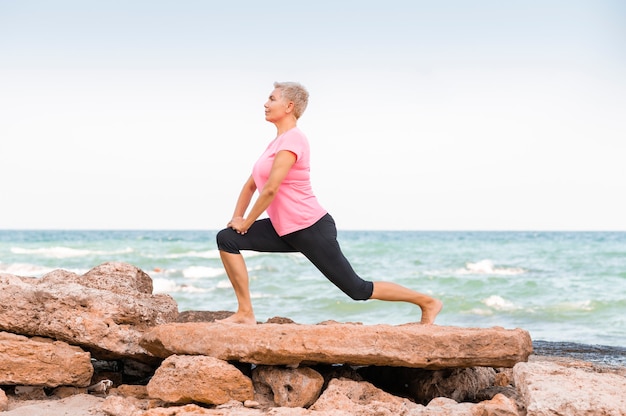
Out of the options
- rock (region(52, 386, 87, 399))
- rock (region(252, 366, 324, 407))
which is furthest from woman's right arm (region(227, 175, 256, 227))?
rock (region(52, 386, 87, 399))

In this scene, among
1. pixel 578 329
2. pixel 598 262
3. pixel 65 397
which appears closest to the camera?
pixel 65 397

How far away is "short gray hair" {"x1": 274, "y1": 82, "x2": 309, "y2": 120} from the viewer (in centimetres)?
594

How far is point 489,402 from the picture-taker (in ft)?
15.5

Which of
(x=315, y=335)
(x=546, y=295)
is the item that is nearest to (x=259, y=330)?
(x=315, y=335)

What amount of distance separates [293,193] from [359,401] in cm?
161

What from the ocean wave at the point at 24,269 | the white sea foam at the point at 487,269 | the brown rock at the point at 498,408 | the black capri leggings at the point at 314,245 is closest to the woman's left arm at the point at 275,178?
the black capri leggings at the point at 314,245

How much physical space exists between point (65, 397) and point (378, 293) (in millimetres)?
2543

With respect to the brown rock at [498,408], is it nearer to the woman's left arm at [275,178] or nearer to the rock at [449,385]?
the rock at [449,385]

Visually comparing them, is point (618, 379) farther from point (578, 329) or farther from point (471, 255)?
point (471, 255)

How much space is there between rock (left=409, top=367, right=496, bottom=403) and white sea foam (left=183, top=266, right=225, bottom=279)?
1985cm

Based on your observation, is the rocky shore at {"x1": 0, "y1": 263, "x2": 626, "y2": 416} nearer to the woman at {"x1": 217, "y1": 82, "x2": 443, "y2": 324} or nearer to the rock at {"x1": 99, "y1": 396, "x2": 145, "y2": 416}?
the rock at {"x1": 99, "y1": 396, "x2": 145, "y2": 416}

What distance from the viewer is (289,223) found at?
5875 millimetres

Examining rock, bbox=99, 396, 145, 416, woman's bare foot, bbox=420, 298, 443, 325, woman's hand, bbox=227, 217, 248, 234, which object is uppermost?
woman's hand, bbox=227, 217, 248, 234

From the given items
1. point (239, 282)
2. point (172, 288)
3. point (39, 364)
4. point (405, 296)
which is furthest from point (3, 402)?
point (172, 288)
